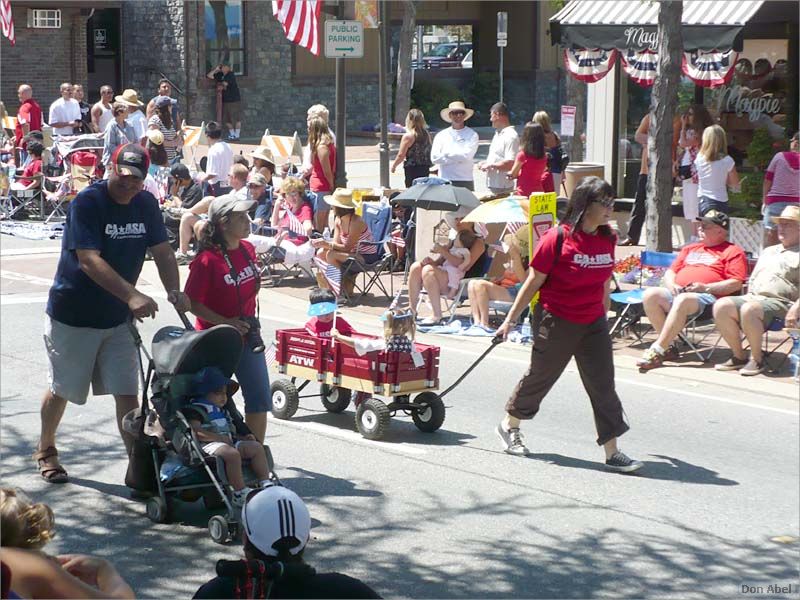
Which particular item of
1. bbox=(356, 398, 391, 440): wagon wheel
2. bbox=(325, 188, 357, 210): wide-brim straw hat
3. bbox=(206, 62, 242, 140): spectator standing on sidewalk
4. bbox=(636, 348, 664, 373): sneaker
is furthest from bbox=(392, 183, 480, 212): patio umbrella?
bbox=(206, 62, 242, 140): spectator standing on sidewalk

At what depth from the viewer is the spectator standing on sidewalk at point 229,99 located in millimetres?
→ 35312

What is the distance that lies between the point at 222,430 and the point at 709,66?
38.4ft

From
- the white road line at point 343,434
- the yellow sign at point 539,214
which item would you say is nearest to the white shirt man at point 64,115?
the yellow sign at point 539,214

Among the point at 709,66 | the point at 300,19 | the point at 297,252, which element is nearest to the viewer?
the point at 297,252

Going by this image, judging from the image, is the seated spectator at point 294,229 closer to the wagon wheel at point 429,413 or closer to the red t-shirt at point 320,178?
the red t-shirt at point 320,178

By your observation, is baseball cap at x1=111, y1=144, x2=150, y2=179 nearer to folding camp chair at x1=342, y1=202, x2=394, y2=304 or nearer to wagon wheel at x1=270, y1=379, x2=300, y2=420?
wagon wheel at x1=270, y1=379, x2=300, y2=420

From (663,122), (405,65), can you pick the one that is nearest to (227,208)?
(663,122)

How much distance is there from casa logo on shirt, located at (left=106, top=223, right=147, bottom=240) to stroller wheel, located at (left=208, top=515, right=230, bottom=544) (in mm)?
1745

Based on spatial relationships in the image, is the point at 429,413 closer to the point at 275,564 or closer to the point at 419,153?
the point at 275,564

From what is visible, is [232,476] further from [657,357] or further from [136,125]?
[136,125]

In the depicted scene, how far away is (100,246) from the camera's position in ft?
24.2

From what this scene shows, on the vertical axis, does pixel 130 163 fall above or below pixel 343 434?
above

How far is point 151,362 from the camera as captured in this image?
23.4ft

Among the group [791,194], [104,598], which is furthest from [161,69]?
[104,598]
